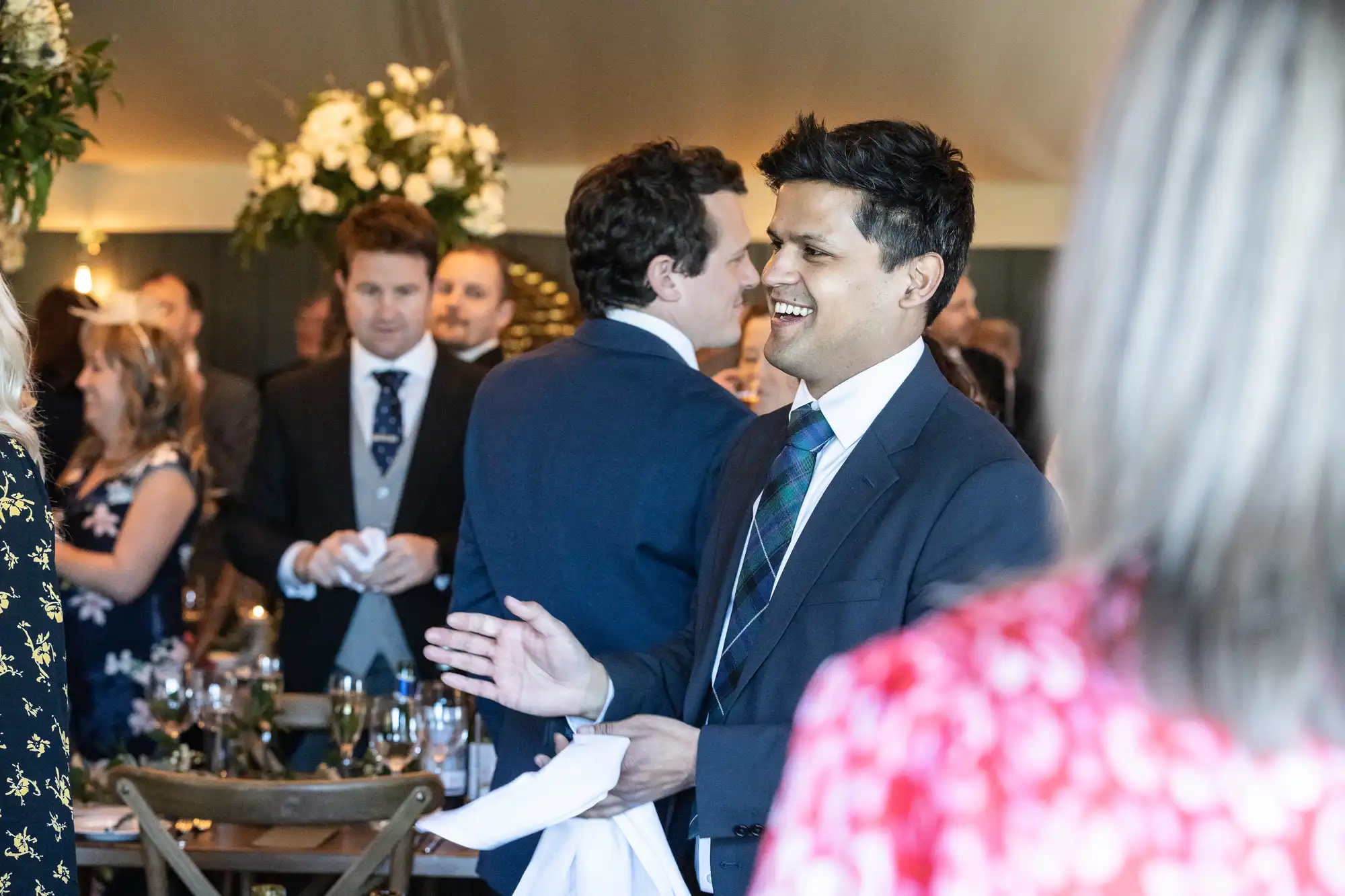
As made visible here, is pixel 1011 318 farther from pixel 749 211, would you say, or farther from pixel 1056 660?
pixel 1056 660

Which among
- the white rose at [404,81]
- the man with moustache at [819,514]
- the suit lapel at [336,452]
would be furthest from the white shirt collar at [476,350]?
the man with moustache at [819,514]

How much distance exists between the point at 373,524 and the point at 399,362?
43 cm

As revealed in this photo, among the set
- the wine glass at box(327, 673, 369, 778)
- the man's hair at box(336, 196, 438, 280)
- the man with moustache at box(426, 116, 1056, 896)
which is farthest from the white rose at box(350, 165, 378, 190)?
the man with moustache at box(426, 116, 1056, 896)

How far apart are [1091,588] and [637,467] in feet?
5.89

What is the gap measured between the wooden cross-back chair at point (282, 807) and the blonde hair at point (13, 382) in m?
0.99

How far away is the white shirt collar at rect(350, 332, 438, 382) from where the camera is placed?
3.87 metres

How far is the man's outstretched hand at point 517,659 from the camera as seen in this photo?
6.47 feet

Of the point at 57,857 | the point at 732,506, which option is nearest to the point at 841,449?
the point at 732,506

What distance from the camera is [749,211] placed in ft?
37.9

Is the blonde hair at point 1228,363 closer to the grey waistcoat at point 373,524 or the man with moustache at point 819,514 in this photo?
the man with moustache at point 819,514

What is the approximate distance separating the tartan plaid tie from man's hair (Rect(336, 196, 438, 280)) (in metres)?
2.18

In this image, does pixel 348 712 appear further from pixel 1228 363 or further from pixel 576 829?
pixel 1228 363

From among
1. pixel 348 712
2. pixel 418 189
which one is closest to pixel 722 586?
pixel 348 712

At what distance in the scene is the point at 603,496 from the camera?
2461 millimetres
